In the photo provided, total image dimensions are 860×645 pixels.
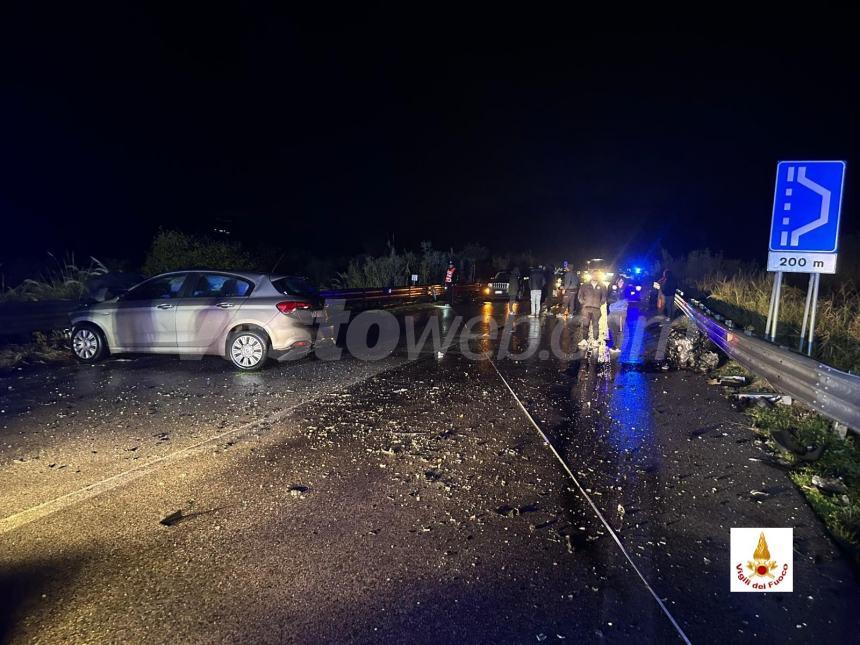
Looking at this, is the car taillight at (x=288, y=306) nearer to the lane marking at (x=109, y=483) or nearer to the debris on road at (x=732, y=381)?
the lane marking at (x=109, y=483)

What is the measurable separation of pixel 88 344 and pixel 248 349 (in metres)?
3.10

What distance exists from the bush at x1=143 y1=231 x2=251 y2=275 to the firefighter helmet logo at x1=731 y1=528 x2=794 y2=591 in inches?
656

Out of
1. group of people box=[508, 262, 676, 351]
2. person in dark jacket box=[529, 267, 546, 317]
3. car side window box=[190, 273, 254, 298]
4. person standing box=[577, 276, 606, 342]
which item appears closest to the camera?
car side window box=[190, 273, 254, 298]

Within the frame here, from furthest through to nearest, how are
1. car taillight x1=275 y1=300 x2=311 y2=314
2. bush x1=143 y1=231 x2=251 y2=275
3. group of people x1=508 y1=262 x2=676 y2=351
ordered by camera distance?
bush x1=143 y1=231 x2=251 y2=275, group of people x1=508 y1=262 x2=676 y2=351, car taillight x1=275 y1=300 x2=311 y2=314

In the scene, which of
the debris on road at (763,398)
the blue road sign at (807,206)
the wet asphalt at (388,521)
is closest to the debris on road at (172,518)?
the wet asphalt at (388,521)

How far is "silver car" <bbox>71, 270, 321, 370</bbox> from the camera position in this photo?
29.3 ft

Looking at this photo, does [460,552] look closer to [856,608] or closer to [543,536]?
[543,536]

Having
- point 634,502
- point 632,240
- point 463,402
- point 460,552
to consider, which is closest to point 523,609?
point 460,552

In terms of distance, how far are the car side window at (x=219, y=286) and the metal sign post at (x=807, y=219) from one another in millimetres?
8471

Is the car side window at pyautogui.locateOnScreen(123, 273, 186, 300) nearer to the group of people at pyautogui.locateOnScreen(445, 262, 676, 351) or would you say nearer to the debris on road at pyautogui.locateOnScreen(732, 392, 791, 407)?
the group of people at pyautogui.locateOnScreen(445, 262, 676, 351)

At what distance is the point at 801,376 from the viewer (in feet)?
18.9

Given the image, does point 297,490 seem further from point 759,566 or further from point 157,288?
point 157,288

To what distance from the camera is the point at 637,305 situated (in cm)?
2300

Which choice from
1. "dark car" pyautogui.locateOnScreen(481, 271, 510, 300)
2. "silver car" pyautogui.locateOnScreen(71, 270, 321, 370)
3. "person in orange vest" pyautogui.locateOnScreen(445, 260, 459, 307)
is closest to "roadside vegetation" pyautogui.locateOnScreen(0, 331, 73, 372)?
"silver car" pyautogui.locateOnScreen(71, 270, 321, 370)
